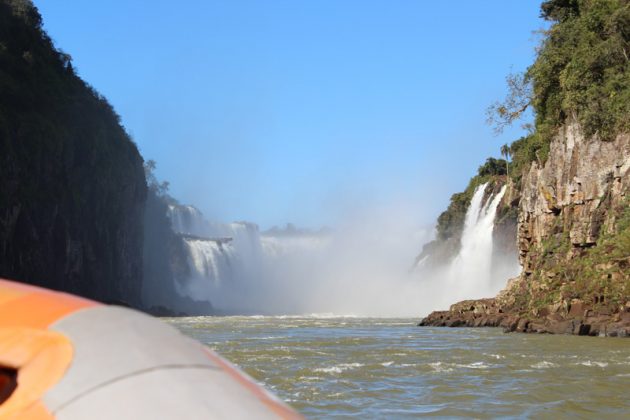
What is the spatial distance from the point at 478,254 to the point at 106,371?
169ft

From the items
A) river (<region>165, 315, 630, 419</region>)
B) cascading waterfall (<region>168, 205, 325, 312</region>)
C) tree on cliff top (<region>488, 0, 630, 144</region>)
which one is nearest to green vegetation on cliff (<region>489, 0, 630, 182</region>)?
tree on cliff top (<region>488, 0, 630, 144</region>)

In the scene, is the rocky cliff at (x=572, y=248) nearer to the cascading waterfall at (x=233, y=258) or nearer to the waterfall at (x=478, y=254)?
the waterfall at (x=478, y=254)

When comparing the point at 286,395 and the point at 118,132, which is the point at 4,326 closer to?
the point at 286,395

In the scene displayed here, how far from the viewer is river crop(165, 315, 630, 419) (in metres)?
8.97

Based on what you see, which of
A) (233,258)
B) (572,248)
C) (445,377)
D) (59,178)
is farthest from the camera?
(233,258)

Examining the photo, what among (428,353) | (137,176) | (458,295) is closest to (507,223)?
(458,295)

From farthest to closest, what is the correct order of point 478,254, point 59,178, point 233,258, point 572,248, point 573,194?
point 233,258
point 478,254
point 59,178
point 573,194
point 572,248

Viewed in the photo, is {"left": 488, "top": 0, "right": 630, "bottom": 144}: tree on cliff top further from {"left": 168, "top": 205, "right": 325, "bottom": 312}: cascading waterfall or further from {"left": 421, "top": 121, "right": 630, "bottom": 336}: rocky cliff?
{"left": 168, "top": 205, "right": 325, "bottom": 312}: cascading waterfall

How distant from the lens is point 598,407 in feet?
29.4

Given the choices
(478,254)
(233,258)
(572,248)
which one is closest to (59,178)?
(478,254)

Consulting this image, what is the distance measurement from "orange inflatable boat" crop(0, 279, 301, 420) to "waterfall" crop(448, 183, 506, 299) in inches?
1925

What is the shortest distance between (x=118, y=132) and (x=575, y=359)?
4952 cm

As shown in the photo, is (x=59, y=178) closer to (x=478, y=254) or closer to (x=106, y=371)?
(x=478, y=254)

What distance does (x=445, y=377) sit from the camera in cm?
1205
